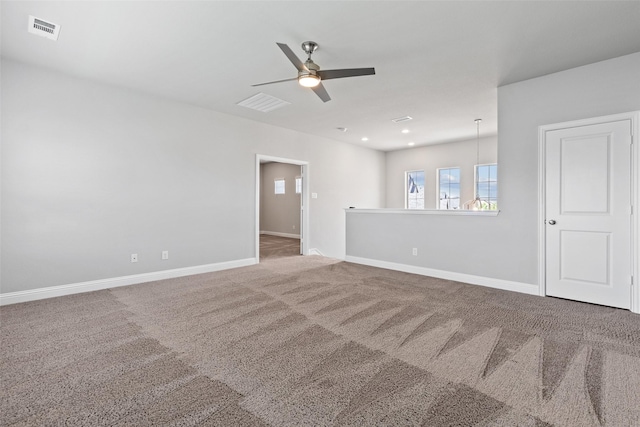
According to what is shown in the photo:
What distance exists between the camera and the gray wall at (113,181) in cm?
336

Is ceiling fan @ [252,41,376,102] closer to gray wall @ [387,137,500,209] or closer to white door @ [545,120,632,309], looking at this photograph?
white door @ [545,120,632,309]

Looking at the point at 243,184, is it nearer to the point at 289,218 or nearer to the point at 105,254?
the point at 105,254

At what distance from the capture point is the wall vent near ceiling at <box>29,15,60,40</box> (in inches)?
101

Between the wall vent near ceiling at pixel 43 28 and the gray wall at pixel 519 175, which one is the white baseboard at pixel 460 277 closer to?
the gray wall at pixel 519 175

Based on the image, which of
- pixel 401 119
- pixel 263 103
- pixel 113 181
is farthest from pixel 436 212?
pixel 113 181

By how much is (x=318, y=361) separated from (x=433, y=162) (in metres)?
7.08

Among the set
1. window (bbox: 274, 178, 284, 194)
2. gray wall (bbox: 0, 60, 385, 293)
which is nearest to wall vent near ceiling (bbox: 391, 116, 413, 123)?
gray wall (bbox: 0, 60, 385, 293)

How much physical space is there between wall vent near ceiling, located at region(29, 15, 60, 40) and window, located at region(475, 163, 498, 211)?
772cm

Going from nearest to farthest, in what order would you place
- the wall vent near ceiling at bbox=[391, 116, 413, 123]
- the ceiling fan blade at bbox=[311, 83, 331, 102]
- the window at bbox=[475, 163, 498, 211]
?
1. the ceiling fan blade at bbox=[311, 83, 331, 102]
2. the wall vent near ceiling at bbox=[391, 116, 413, 123]
3. the window at bbox=[475, 163, 498, 211]

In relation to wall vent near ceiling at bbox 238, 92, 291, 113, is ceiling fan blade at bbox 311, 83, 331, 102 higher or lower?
lower

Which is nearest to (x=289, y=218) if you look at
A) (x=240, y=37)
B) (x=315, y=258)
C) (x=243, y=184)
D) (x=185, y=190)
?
(x=315, y=258)

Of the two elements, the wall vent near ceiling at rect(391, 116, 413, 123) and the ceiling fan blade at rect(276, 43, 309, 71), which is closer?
the ceiling fan blade at rect(276, 43, 309, 71)

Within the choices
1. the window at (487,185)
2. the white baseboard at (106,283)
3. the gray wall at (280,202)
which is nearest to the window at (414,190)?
the window at (487,185)

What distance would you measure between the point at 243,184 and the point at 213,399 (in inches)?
161
